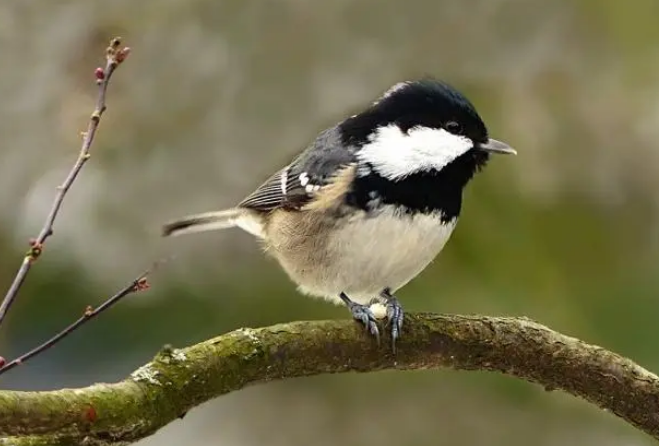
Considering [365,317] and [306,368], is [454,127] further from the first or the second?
[306,368]

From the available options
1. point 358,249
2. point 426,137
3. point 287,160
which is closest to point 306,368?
point 358,249

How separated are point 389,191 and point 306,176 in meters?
0.16

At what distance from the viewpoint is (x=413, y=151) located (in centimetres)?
102

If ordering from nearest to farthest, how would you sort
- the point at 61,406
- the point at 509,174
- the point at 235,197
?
the point at 61,406 < the point at 235,197 < the point at 509,174

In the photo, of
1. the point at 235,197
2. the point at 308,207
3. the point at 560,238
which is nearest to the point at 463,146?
the point at 308,207

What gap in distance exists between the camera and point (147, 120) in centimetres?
167

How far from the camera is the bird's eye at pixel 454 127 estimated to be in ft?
3.38

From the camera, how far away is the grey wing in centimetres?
108

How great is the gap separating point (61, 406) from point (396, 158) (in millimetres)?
533

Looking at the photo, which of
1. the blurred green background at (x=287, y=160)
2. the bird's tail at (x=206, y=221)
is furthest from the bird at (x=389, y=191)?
the blurred green background at (x=287, y=160)

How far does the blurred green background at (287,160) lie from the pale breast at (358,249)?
545mm

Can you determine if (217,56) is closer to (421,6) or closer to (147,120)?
(147,120)

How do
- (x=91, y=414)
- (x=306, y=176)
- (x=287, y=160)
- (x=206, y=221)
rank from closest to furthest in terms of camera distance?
(x=91, y=414) < (x=306, y=176) < (x=206, y=221) < (x=287, y=160)

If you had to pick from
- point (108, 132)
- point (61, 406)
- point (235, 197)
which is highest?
point (108, 132)
